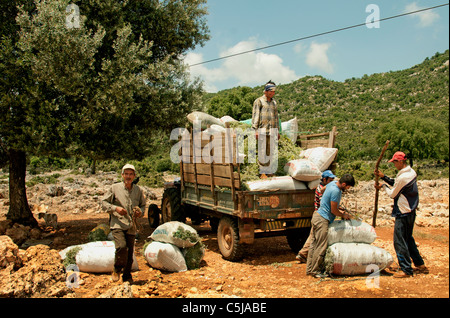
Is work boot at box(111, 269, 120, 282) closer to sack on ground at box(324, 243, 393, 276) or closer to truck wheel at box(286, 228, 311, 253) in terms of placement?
sack on ground at box(324, 243, 393, 276)

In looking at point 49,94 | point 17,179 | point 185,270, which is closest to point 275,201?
point 185,270

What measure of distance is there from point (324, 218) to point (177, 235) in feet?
8.35

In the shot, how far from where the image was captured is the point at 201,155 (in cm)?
827

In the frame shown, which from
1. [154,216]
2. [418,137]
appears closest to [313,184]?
[154,216]

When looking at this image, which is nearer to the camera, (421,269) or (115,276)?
(421,269)

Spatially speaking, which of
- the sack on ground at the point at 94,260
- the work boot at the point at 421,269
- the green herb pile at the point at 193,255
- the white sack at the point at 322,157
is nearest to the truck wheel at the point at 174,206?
the green herb pile at the point at 193,255

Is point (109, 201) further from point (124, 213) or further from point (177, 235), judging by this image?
point (177, 235)

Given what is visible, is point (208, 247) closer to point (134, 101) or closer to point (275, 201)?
point (275, 201)

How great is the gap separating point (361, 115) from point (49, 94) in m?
52.6

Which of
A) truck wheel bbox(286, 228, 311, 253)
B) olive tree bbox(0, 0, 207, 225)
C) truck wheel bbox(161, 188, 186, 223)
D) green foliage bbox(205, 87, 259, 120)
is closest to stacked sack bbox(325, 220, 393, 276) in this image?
truck wheel bbox(286, 228, 311, 253)

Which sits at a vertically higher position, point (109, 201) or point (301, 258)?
point (109, 201)

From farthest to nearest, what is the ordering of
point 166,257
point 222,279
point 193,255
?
point 193,255 < point 166,257 < point 222,279

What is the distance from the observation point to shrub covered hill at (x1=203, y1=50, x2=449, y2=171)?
39.0m

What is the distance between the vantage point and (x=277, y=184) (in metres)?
6.91
